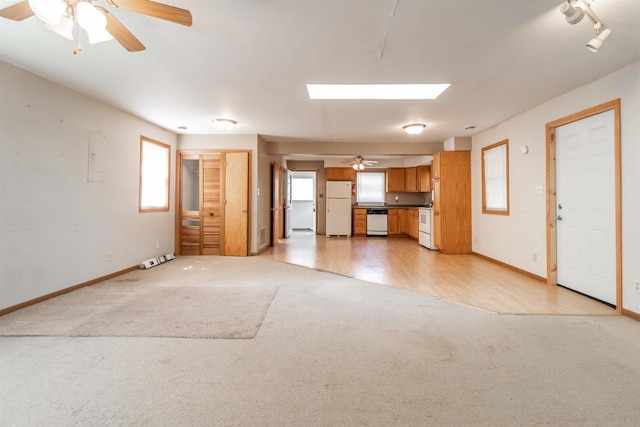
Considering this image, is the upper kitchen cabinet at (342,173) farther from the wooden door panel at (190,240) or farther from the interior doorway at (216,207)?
the wooden door panel at (190,240)

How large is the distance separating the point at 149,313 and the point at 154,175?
3.19 m

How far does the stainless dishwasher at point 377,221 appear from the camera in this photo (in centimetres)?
873

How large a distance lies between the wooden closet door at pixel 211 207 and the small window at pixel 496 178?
5.02 metres

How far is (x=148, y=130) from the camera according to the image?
15.6ft

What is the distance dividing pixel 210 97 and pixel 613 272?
4850 mm

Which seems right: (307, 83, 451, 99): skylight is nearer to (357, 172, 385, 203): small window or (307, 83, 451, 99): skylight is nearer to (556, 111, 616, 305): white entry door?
(556, 111, 616, 305): white entry door

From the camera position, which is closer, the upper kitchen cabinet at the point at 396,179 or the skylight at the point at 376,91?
the skylight at the point at 376,91

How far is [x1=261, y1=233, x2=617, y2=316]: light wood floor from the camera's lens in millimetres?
2896

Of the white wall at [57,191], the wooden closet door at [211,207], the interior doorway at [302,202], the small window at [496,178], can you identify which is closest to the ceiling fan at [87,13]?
the white wall at [57,191]

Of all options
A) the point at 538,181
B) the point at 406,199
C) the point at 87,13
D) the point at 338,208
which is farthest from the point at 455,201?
the point at 87,13

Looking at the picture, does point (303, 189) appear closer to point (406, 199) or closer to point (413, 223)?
point (406, 199)

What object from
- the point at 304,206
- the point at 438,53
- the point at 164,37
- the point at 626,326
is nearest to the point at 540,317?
the point at 626,326

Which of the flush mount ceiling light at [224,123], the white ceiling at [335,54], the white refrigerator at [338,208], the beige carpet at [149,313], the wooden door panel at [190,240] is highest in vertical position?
the flush mount ceiling light at [224,123]

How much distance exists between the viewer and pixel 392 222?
8695mm
